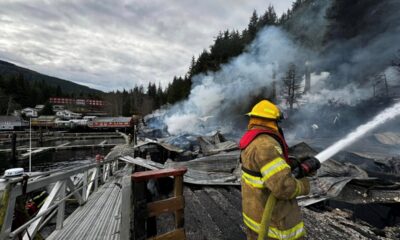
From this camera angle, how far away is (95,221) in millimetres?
4734

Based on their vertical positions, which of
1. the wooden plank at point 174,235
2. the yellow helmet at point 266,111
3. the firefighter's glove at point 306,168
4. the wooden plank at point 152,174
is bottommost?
the wooden plank at point 174,235

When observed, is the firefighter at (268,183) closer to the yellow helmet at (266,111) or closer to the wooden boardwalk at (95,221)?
the yellow helmet at (266,111)

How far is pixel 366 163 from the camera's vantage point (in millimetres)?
9641

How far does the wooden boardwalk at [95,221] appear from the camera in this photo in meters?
4.10

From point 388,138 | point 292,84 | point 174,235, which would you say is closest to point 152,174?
point 174,235

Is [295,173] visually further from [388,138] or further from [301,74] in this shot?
[301,74]

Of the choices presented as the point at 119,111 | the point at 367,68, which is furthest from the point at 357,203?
the point at 119,111

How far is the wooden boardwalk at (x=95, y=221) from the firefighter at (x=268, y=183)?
10.3 ft

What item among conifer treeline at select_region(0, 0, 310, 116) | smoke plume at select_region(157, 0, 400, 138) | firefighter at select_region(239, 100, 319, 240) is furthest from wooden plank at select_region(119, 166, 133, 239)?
conifer treeline at select_region(0, 0, 310, 116)

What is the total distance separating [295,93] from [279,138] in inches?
1331

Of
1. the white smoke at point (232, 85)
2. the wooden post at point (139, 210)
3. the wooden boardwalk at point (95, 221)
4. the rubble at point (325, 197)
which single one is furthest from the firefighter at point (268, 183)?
the white smoke at point (232, 85)

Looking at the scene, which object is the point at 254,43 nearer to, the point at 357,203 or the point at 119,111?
the point at 357,203

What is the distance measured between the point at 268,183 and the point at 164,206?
1.11 meters

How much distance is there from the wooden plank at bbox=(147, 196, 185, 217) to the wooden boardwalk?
2425 mm
